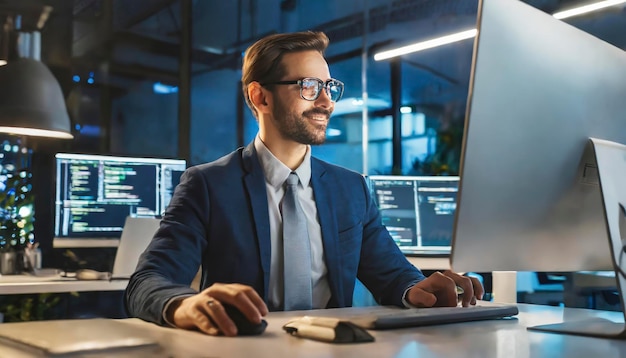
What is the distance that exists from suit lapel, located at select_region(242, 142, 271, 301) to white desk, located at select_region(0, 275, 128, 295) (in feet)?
6.43

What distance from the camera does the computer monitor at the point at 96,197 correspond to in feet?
11.9

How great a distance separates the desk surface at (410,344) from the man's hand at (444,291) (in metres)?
0.21

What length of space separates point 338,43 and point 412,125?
1.02m

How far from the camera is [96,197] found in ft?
12.2

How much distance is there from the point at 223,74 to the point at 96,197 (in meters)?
1.89

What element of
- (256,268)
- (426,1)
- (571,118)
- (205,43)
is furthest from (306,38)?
(426,1)

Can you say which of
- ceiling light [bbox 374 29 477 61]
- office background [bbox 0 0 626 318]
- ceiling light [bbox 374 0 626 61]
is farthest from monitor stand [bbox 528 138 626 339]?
ceiling light [bbox 374 29 477 61]

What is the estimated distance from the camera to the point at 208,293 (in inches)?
37.7

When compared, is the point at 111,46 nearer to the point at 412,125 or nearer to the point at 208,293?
the point at 412,125

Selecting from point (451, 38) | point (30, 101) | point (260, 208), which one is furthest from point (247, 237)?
point (451, 38)

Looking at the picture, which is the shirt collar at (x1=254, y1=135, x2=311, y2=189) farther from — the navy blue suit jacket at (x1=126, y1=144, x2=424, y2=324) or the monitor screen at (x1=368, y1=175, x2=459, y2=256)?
the monitor screen at (x1=368, y1=175, x2=459, y2=256)

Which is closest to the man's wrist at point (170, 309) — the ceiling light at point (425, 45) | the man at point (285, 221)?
the man at point (285, 221)

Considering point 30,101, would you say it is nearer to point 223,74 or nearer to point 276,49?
point 223,74

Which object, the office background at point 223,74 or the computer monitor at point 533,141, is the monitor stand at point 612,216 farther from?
A: the office background at point 223,74
